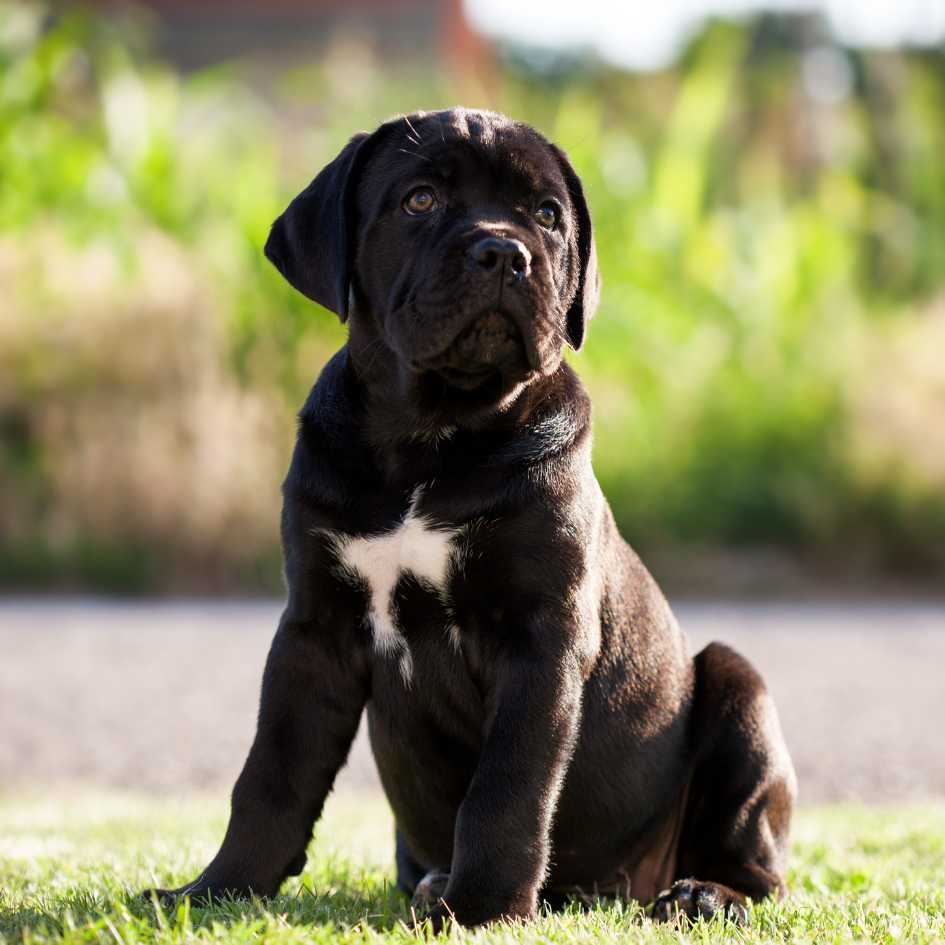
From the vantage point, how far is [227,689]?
8.06 metres

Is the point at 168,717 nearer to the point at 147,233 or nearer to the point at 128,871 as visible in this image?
the point at 128,871

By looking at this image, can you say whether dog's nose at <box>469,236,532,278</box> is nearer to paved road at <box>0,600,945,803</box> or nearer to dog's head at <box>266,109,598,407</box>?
dog's head at <box>266,109,598,407</box>

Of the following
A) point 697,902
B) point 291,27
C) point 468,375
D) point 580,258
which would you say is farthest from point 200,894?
point 291,27

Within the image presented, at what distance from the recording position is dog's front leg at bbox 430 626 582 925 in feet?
9.73

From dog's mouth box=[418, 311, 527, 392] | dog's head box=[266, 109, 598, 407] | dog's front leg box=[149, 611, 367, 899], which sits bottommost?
dog's front leg box=[149, 611, 367, 899]

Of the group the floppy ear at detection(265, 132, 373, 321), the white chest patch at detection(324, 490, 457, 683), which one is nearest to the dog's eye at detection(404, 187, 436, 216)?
the floppy ear at detection(265, 132, 373, 321)

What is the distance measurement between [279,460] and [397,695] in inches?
331

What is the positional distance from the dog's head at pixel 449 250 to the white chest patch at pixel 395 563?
352 mm

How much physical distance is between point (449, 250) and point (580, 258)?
1.66ft

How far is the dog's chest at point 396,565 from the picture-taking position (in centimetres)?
310

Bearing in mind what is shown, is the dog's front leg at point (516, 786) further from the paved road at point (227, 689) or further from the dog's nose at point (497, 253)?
the paved road at point (227, 689)

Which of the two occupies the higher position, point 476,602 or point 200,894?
point 476,602

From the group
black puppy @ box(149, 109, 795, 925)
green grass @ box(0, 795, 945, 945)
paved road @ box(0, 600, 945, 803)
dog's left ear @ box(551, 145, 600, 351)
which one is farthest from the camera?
paved road @ box(0, 600, 945, 803)

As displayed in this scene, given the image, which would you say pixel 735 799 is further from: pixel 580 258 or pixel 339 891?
pixel 580 258
